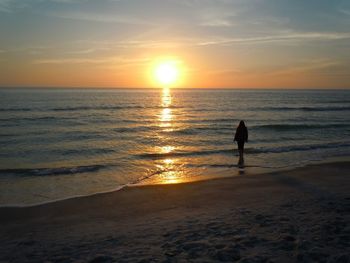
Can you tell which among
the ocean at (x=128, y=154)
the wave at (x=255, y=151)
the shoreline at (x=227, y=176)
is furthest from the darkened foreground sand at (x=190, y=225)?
the wave at (x=255, y=151)

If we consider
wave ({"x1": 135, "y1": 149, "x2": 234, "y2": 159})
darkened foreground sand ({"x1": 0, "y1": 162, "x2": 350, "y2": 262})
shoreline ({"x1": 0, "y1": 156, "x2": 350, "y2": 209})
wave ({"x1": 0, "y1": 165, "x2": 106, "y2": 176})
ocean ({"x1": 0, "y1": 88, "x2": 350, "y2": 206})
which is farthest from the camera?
wave ({"x1": 135, "y1": 149, "x2": 234, "y2": 159})

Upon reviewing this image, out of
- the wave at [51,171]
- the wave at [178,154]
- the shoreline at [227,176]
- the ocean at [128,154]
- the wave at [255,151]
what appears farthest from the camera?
the wave at [255,151]

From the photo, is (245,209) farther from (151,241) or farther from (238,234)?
(151,241)

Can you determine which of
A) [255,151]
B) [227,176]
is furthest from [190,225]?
[255,151]

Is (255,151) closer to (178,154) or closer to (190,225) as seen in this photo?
(178,154)

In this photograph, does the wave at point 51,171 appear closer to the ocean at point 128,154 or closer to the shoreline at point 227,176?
the ocean at point 128,154

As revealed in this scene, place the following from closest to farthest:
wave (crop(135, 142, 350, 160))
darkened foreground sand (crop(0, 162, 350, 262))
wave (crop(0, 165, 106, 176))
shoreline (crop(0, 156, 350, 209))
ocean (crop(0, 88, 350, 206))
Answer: darkened foreground sand (crop(0, 162, 350, 262)), shoreline (crop(0, 156, 350, 209)), ocean (crop(0, 88, 350, 206)), wave (crop(0, 165, 106, 176)), wave (crop(135, 142, 350, 160))

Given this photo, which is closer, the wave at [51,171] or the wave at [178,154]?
the wave at [51,171]

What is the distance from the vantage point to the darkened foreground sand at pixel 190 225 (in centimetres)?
571

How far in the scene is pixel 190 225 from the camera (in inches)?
283

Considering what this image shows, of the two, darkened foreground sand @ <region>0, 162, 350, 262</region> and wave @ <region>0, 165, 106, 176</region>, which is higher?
darkened foreground sand @ <region>0, 162, 350, 262</region>

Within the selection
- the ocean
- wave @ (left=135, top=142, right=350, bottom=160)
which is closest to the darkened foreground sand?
the ocean

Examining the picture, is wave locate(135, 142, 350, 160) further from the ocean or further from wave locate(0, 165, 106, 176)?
wave locate(0, 165, 106, 176)

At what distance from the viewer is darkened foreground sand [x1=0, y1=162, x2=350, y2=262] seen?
5.71 m
